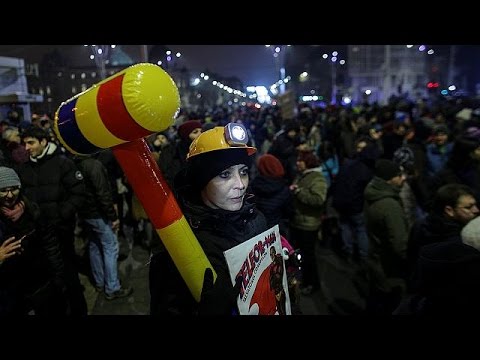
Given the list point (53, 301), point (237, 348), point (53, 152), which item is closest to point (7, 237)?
point (53, 301)

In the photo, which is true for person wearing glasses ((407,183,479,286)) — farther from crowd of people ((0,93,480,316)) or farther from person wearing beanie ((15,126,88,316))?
person wearing beanie ((15,126,88,316))

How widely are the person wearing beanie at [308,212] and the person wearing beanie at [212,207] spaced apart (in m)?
2.82

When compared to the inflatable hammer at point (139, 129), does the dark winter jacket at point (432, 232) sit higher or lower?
lower

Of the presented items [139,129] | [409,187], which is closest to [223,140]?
[139,129]

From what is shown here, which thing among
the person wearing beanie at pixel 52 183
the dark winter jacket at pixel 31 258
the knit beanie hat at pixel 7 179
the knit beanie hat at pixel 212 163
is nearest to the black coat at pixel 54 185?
the person wearing beanie at pixel 52 183

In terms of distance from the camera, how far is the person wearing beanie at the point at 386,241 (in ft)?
13.3

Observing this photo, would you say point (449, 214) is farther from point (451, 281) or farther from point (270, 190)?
point (270, 190)

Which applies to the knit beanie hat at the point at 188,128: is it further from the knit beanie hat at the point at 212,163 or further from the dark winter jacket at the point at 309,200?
the knit beanie hat at the point at 212,163

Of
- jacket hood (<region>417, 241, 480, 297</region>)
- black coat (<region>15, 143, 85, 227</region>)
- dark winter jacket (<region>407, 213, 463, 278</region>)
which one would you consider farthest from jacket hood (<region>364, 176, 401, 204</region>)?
black coat (<region>15, 143, 85, 227</region>)

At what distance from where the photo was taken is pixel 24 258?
3168mm

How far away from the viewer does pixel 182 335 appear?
188cm

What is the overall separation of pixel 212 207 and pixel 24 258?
73.5 inches

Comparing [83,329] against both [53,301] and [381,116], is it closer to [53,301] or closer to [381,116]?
[53,301]
